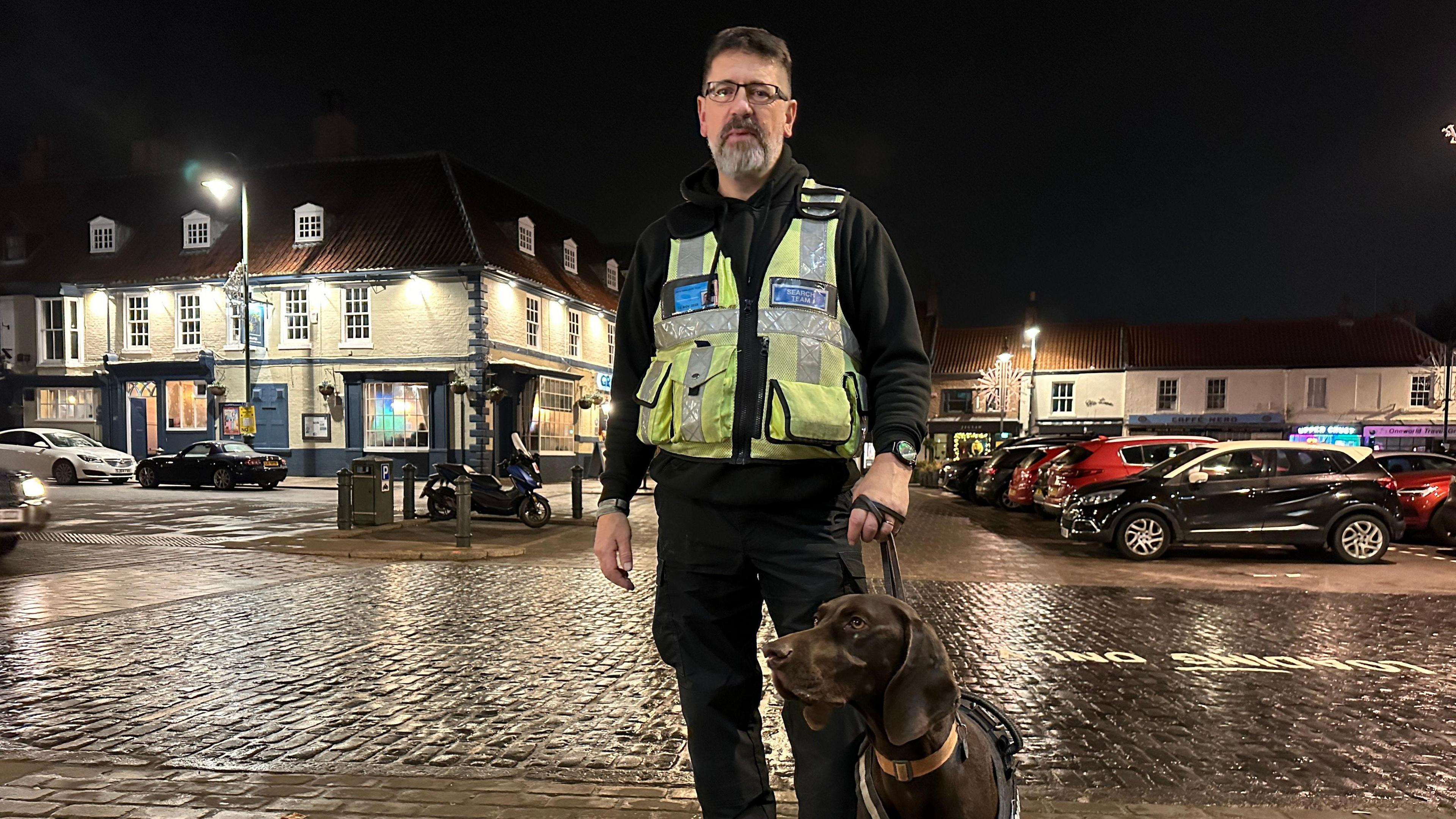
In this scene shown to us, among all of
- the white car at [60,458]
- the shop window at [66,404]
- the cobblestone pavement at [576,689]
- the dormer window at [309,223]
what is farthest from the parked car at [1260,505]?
the shop window at [66,404]

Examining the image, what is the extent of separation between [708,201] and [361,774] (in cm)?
286

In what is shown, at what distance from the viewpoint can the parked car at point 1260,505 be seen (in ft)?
34.1

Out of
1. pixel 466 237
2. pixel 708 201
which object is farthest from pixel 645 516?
pixel 466 237

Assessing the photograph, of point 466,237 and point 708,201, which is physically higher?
point 466,237

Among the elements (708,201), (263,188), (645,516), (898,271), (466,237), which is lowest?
(645,516)

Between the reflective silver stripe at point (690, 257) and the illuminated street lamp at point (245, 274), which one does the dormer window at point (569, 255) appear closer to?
the illuminated street lamp at point (245, 274)

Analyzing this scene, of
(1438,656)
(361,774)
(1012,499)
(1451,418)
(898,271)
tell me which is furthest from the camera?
(1451,418)

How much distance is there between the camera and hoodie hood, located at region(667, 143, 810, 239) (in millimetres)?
2338

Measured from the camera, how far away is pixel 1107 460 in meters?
14.1

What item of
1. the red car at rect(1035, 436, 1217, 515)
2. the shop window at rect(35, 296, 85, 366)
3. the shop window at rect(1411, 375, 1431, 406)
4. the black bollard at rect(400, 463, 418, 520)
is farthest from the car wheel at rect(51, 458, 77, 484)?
the shop window at rect(1411, 375, 1431, 406)

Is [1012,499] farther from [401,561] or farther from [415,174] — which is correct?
[415,174]

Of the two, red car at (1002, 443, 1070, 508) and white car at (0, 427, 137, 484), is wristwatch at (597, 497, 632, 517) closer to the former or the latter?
red car at (1002, 443, 1070, 508)

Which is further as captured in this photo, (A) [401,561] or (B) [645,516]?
(B) [645,516]

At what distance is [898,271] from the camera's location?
2.33 meters
